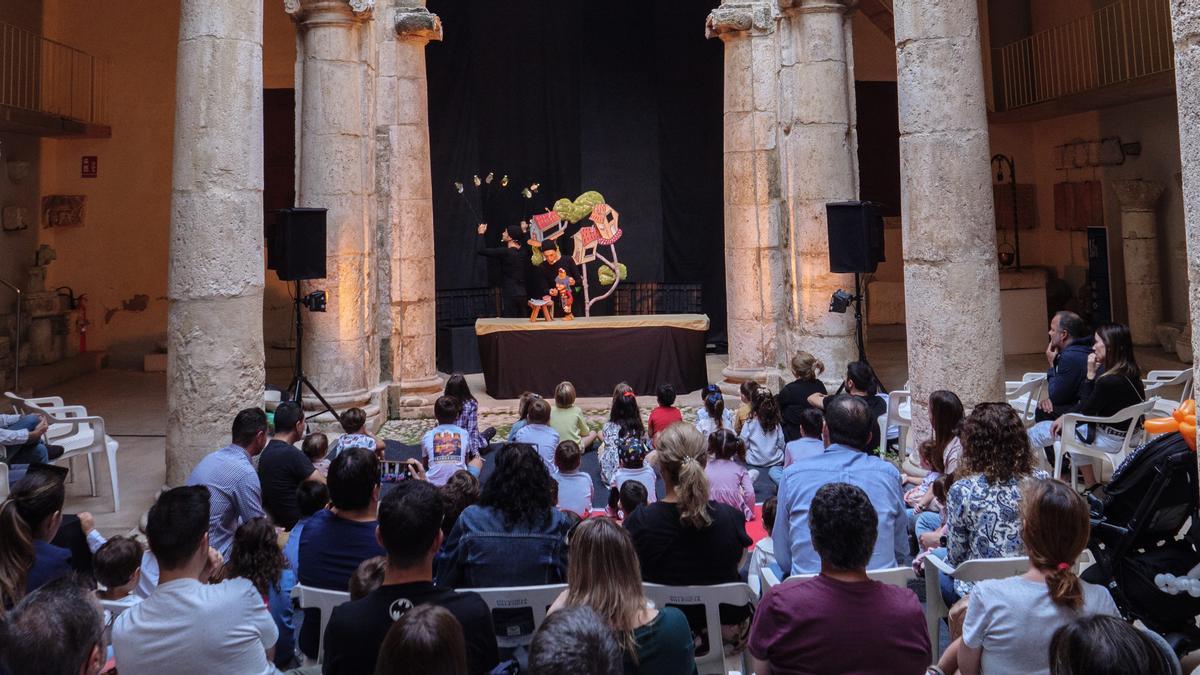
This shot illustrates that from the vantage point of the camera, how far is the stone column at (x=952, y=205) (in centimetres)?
601

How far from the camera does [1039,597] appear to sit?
2.58 metres

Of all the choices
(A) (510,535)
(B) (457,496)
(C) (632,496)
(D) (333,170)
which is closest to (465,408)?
(B) (457,496)

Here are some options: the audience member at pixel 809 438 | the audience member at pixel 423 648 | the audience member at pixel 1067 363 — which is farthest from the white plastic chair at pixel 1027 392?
the audience member at pixel 423 648

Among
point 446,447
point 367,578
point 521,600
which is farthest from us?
point 446,447

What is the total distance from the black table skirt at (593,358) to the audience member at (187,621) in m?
8.13

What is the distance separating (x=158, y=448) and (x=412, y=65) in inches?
179

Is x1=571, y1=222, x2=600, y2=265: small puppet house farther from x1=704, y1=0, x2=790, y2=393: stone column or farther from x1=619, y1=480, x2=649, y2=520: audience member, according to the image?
x1=619, y1=480, x2=649, y2=520: audience member

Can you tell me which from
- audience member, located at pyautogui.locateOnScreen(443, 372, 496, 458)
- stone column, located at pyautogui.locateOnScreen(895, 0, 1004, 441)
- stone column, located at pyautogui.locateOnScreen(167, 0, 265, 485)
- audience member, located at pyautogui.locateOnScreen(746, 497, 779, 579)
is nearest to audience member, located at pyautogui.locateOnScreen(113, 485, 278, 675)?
audience member, located at pyautogui.locateOnScreen(746, 497, 779, 579)

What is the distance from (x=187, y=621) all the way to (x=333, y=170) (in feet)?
23.1

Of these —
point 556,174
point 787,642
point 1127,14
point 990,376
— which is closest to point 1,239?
point 556,174

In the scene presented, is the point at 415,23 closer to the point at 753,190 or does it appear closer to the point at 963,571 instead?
the point at 753,190

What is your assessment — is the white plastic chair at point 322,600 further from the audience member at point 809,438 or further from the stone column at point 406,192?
the stone column at point 406,192

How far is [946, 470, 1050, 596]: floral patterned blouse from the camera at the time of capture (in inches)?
133

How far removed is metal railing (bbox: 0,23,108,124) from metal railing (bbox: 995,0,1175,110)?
13.5 m
